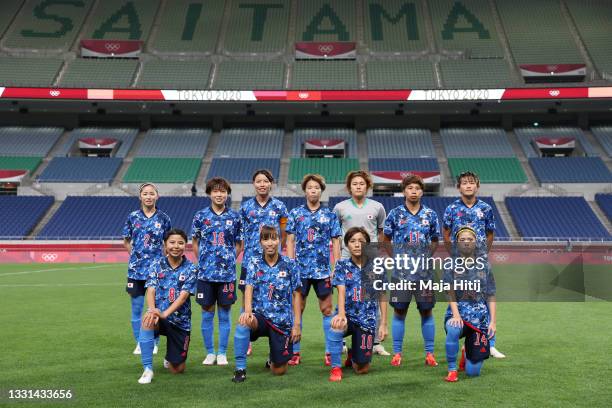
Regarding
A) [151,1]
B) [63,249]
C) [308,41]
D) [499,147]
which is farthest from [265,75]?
[63,249]

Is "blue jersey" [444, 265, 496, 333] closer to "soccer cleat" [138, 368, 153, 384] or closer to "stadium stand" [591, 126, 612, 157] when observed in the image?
"soccer cleat" [138, 368, 153, 384]

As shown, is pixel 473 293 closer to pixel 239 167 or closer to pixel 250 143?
pixel 239 167

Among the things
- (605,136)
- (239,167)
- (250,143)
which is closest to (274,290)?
(239,167)

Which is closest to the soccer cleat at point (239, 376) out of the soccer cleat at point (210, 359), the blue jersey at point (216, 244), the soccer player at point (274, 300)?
the soccer player at point (274, 300)

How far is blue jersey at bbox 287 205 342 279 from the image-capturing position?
7.61 m

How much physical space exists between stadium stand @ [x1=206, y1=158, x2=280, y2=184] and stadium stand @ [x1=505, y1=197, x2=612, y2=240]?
15773 millimetres

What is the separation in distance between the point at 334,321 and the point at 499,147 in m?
38.8

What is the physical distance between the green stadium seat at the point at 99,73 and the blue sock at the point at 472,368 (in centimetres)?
3824

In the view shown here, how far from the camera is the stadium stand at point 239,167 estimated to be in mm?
39812

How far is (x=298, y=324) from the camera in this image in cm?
664

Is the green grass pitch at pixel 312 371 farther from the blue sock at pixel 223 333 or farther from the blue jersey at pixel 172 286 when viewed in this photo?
the blue jersey at pixel 172 286

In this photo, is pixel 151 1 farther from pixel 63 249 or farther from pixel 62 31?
pixel 63 249

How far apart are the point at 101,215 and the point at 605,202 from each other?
31.0 metres

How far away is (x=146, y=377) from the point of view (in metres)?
6.48
